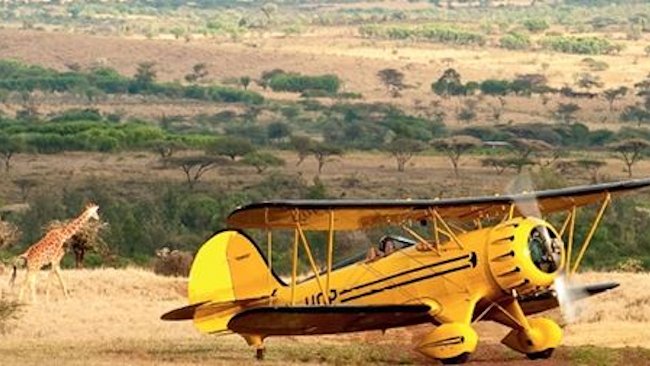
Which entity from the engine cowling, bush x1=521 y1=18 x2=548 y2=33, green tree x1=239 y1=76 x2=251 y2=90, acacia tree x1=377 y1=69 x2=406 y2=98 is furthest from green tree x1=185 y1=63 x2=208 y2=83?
the engine cowling

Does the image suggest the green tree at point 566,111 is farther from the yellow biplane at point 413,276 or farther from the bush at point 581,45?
the yellow biplane at point 413,276

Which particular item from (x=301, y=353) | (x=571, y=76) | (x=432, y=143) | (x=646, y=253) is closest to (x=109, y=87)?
(x=571, y=76)

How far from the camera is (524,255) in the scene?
64.0ft

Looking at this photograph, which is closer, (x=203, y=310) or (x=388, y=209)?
(x=388, y=209)

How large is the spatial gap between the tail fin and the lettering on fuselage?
0.45m

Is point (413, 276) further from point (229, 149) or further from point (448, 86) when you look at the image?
point (448, 86)

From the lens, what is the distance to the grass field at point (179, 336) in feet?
68.9

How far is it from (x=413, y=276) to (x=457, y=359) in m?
1.25

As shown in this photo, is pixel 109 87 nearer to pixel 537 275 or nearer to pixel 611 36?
pixel 611 36

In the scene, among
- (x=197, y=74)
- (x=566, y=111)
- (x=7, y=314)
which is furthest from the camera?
(x=197, y=74)

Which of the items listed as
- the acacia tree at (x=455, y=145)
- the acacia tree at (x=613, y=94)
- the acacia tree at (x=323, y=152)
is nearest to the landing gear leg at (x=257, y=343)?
the acacia tree at (x=323, y=152)

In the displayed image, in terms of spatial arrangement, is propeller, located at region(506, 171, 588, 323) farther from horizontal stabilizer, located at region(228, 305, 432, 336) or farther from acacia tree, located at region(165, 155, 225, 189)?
acacia tree, located at region(165, 155, 225, 189)

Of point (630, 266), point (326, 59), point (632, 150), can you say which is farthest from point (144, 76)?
point (630, 266)

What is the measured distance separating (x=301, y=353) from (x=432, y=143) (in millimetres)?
61129
